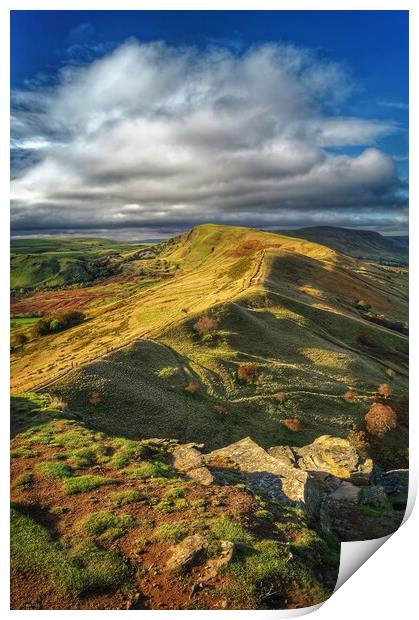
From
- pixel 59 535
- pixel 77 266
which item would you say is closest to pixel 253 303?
pixel 77 266

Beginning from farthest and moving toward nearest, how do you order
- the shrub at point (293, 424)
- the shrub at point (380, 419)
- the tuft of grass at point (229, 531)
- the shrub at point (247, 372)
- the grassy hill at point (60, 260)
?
the shrub at point (247, 372), the shrub at point (380, 419), the shrub at point (293, 424), the grassy hill at point (60, 260), the tuft of grass at point (229, 531)

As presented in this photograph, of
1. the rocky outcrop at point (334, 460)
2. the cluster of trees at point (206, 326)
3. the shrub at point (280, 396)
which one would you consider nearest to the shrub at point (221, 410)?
the shrub at point (280, 396)

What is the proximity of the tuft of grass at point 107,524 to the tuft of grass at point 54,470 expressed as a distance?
2583mm

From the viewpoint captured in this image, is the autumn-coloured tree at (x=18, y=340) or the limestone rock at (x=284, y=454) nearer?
the autumn-coloured tree at (x=18, y=340)

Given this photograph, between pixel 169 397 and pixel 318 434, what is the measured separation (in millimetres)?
11974

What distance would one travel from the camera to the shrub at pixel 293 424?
3102cm

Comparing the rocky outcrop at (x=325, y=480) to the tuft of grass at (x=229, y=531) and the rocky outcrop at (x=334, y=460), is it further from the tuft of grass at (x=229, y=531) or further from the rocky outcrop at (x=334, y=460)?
the tuft of grass at (x=229, y=531)

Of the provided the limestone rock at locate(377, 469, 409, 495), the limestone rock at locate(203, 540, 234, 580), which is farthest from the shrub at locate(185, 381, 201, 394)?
the limestone rock at locate(203, 540, 234, 580)

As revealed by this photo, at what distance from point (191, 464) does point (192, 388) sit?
12.5 metres

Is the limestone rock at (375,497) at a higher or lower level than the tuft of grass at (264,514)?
lower

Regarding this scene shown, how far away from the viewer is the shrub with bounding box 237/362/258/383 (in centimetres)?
3428

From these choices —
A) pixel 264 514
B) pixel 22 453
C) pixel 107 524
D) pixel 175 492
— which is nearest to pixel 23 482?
pixel 22 453

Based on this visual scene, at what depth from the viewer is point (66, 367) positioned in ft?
87.7

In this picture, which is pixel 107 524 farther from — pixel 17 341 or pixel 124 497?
pixel 17 341
